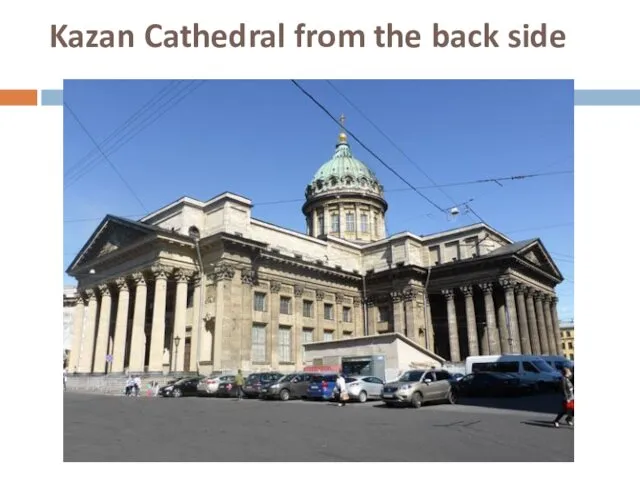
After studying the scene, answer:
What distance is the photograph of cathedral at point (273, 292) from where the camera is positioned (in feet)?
125

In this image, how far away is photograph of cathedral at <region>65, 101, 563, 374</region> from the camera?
37969 mm

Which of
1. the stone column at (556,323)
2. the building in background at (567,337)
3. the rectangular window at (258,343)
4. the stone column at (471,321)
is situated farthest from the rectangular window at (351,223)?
the building in background at (567,337)

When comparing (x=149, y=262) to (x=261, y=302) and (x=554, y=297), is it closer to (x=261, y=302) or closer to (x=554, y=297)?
(x=261, y=302)

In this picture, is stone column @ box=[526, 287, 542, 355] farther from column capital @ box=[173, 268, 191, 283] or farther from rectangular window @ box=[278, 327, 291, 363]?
column capital @ box=[173, 268, 191, 283]

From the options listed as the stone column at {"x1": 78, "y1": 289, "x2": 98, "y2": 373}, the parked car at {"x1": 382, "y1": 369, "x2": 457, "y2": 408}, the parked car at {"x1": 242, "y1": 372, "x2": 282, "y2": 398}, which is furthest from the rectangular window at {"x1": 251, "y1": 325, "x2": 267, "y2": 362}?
the parked car at {"x1": 382, "y1": 369, "x2": 457, "y2": 408}

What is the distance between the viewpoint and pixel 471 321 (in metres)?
45.2

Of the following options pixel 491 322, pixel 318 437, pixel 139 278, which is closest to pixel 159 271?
pixel 139 278

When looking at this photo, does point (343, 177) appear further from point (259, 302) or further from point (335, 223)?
point (259, 302)

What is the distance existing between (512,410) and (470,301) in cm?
2797

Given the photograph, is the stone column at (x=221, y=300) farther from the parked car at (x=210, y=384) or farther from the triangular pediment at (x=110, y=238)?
the triangular pediment at (x=110, y=238)

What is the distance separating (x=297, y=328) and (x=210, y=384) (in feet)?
48.4
